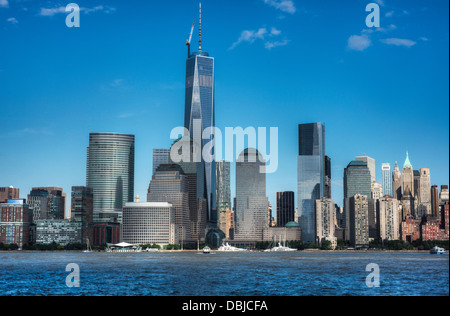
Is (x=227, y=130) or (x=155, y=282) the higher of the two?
(x=227, y=130)

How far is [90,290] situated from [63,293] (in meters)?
3.13

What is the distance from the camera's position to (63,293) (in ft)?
156

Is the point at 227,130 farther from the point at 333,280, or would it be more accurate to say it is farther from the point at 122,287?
the point at 333,280

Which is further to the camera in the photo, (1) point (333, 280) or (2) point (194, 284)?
(1) point (333, 280)

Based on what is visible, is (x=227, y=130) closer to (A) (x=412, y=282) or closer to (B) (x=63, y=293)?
(B) (x=63, y=293)

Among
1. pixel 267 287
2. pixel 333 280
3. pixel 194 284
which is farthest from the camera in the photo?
pixel 333 280

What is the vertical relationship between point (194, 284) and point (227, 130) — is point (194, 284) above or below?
below

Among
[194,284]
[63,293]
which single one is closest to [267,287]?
[194,284]
